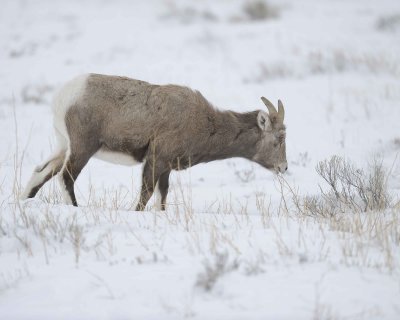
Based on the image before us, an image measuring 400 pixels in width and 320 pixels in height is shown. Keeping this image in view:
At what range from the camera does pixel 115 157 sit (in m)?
6.20

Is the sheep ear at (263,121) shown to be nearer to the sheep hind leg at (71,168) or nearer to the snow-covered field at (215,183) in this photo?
the snow-covered field at (215,183)

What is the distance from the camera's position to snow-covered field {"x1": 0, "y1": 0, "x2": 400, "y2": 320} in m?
3.44

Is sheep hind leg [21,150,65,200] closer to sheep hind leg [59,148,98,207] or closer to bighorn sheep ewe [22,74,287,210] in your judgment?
bighorn sheep ewe [22,74,287,210]

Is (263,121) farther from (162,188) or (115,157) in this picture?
(115,157)

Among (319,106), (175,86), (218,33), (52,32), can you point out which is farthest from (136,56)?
(175,86)

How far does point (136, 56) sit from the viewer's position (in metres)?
16.3

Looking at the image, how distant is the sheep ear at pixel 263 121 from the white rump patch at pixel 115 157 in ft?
5.65

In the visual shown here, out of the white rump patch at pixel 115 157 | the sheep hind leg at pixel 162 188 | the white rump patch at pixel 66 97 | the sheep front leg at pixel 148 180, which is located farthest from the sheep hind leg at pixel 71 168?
the sheep hind leg at pixel 162 188

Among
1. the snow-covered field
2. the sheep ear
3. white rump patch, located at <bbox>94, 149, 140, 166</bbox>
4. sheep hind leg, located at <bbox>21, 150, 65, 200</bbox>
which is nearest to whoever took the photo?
the snow-covered field

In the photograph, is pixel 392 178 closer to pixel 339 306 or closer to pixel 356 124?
pixel 356 124

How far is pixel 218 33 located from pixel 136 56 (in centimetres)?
343

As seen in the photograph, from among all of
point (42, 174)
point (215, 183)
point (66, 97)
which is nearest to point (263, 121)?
point (215, 183)

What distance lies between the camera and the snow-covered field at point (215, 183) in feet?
11.3

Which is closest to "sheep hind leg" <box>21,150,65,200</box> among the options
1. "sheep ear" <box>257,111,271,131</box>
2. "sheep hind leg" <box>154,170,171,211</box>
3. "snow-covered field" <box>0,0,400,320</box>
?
"snow-covered field" <box>0,0,400,320</box>
